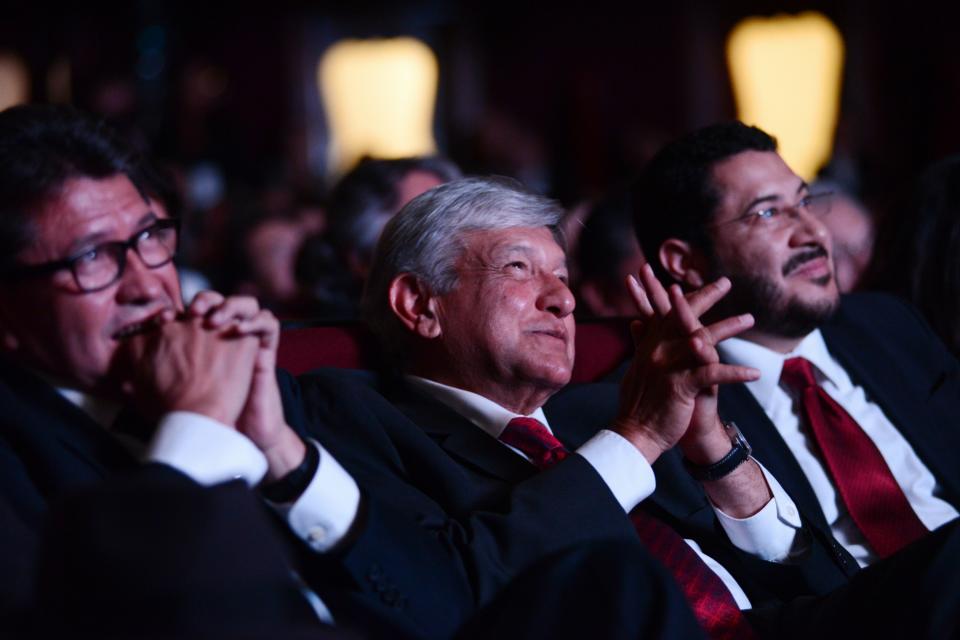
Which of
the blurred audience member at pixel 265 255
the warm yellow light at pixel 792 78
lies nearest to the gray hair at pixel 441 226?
the blurred audience member at pixel 265 255

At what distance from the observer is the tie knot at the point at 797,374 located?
2.36m

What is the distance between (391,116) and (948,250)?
1153 cm

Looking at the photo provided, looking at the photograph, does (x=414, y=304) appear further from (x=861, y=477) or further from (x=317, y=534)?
(x=861, y=477)

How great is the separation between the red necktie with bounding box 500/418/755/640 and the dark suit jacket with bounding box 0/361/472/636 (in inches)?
14.2

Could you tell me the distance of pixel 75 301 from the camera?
1.49 m

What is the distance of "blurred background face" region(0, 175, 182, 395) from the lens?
1.50 metres

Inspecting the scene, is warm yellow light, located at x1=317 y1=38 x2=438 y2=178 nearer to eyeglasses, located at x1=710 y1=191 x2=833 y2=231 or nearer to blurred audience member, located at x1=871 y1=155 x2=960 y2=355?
blurred audience member, located at x1=871 y1=155 x2=960 y2=355

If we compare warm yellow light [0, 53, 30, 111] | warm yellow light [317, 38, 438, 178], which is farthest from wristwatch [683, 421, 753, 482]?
warm yellow light [0, 53, 30, 111]

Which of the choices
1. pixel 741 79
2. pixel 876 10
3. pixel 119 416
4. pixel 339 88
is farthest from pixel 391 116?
pixel 119 416

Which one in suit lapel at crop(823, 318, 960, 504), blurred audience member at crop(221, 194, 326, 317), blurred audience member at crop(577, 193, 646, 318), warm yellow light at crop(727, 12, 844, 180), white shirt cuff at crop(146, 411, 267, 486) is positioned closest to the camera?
white shirt cuff at crop(146, 411, 267, 486)

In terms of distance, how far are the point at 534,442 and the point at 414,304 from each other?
0.33m

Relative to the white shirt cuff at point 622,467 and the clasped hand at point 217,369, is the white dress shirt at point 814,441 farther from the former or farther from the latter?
the clasped hand at point 217,369

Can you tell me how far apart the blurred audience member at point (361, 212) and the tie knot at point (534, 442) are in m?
1.17

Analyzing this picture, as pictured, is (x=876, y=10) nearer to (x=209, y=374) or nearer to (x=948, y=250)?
(x=948, y=250)
